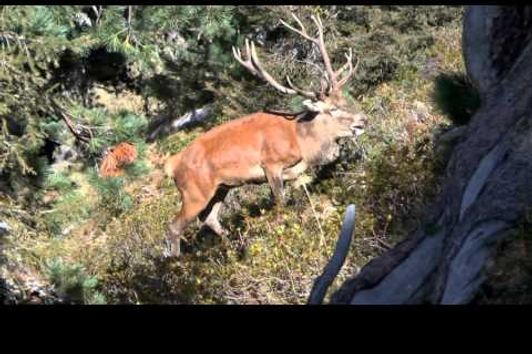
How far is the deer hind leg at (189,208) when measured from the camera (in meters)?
12.8

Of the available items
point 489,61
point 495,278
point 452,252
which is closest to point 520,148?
point 452,252

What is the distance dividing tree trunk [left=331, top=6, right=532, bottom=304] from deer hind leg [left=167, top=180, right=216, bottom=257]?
6.80 metres

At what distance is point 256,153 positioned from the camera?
12797 millimetres

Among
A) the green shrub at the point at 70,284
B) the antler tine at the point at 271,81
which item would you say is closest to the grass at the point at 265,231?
the green shrub at the point at 70,284

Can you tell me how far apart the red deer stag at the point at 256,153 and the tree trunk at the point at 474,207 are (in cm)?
654

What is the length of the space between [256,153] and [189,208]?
3.68 ft

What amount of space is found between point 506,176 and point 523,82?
0.91 m

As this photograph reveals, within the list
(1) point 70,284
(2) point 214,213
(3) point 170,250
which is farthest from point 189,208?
(1) point 70,284

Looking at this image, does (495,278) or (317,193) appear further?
(317,193)

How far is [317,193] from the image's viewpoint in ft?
43.1

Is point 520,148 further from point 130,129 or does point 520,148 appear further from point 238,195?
point 238,195
